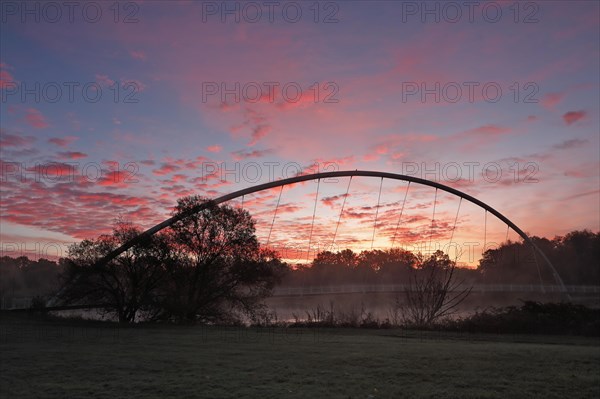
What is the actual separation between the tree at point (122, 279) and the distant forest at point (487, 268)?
4021 cm

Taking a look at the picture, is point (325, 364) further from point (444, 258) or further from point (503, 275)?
point (503, 275)

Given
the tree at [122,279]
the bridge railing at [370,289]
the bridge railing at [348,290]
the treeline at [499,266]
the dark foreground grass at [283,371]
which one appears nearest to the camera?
the dark foreground grass at [283,371]

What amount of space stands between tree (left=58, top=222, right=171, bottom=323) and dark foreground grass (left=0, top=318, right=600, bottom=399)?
1483 cm

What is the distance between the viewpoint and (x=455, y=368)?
12.6 m

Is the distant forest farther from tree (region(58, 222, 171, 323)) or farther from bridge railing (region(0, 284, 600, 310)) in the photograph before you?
tree (region(58, 222, 171, 323))

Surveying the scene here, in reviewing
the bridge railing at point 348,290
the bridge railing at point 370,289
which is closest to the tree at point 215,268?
the bridge railing at point 348,290

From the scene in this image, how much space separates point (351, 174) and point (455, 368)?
33.9m

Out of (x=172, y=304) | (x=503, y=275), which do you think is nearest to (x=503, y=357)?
(x=172, y=304)

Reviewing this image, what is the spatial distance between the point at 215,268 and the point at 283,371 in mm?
22343

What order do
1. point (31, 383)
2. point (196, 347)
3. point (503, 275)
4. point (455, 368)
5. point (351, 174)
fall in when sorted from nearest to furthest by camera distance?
point (31, 383)
point (455, 368)
point (196, 347)
point (351, 174)
point (503, 275)

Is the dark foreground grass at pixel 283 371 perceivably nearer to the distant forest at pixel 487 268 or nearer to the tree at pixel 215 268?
the tree at pixel 215 268

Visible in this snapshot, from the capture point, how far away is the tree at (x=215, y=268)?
108ft

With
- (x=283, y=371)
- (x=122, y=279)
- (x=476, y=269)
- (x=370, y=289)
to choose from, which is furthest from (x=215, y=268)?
(x=476, y=269)

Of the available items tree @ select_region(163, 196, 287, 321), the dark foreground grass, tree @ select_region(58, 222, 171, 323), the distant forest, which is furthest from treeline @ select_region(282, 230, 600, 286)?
the dark foreground grass
